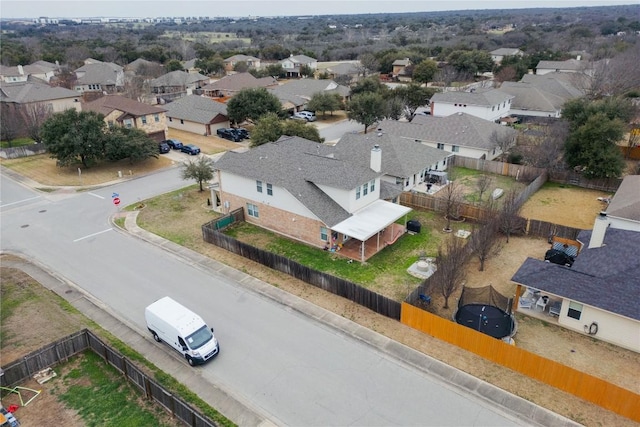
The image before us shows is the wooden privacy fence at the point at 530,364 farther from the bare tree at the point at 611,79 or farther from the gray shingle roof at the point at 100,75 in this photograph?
the gray shingle roof at the point at 100,75

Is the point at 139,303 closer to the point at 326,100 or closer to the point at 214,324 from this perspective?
the point at 214,324

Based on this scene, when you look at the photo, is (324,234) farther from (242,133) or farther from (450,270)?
(242,133)

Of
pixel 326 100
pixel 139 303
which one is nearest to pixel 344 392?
pixel 139 303

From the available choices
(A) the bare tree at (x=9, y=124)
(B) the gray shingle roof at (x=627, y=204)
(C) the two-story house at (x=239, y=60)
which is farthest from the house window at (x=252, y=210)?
(C) the two-story house at (x=239, y=60)

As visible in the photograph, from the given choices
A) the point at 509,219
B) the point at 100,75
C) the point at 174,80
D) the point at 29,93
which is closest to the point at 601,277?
the point at 509,219

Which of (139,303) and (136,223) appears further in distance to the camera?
(136,223)

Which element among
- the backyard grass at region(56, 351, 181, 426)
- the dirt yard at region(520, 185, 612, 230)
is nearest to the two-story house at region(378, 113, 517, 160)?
the dirt yard at region(520, 185, 612, 230)
